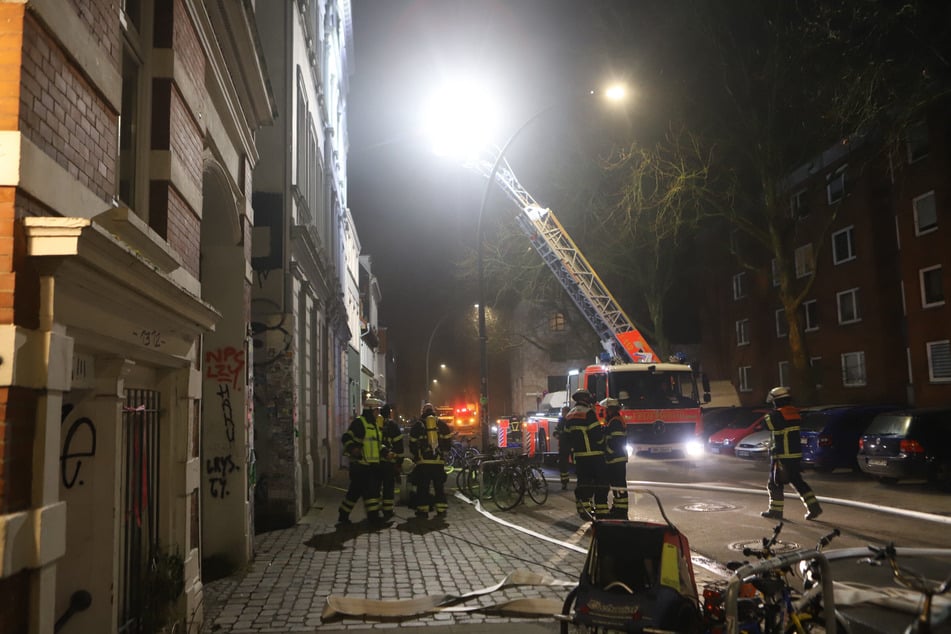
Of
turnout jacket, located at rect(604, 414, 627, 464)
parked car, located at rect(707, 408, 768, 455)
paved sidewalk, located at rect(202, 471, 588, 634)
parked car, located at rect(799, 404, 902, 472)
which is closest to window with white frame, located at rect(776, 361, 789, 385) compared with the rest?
parked car, located at rect(707, 408, 768, 455)

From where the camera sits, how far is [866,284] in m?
28.4

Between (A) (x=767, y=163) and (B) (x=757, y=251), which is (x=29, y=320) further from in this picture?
(B) (x=757, y=251)

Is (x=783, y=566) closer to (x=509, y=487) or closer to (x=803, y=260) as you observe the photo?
(x=509, y=487)

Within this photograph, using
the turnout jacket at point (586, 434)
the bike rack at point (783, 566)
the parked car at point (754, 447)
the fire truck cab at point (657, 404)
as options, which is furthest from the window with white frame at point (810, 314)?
the bike rack at point (783, 566)

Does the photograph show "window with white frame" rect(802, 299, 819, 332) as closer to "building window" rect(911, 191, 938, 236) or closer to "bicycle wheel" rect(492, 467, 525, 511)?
"building window" rect(911, 191, 938, 236)

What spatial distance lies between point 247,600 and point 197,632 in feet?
3.65

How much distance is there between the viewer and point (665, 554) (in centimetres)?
457

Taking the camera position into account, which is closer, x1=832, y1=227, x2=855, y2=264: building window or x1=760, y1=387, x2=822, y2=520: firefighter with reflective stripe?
x1=760, y1=387, x2=822, y2=520: firefighter with reflective stripe

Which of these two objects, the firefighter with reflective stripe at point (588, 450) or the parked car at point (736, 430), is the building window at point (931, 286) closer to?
the parked car at point (736, 430)

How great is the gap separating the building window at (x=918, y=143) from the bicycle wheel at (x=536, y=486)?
1866 cm

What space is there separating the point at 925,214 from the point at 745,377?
1529cm

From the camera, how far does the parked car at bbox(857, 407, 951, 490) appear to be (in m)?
13.4

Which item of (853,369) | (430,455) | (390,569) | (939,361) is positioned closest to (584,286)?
(430,455)

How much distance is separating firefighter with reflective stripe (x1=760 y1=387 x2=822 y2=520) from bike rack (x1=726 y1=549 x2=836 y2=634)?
709 cm
